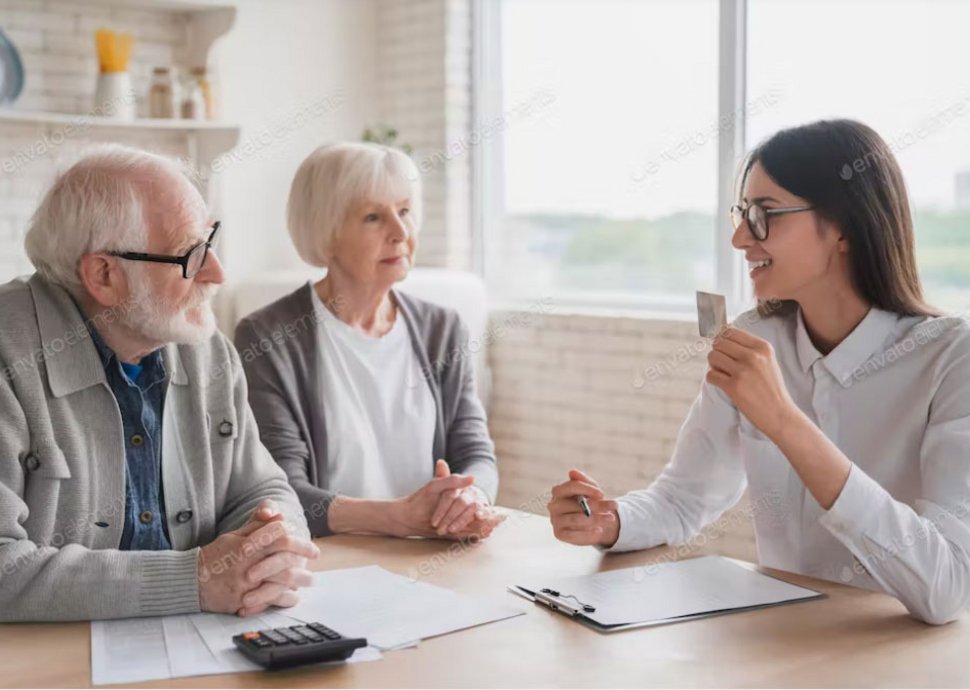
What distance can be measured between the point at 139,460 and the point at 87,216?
440mm

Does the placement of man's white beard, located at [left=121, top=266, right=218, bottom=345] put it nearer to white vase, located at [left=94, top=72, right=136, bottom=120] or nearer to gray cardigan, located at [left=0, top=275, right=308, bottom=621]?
gray cardigan, located at [left=0, top=275, right=308, bottom=621]

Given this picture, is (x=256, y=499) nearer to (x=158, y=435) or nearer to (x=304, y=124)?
(x=158, y=435)

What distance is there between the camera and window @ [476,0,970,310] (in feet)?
12.3

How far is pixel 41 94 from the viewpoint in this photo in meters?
4.27

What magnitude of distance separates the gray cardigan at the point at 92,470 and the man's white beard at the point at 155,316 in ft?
0.26

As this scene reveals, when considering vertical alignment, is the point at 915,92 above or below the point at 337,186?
above

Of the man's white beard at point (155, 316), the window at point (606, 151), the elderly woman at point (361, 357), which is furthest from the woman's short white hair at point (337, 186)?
the window at point (606, 151)

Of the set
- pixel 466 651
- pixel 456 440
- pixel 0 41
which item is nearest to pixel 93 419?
pixel 466 651

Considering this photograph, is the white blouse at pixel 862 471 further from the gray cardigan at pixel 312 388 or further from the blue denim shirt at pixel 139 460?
the blue denim shirt at pixel 139 460

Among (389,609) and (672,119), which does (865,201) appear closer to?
→ (389,609)

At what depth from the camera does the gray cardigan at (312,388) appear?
272cm

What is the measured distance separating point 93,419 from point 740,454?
4.02 feet

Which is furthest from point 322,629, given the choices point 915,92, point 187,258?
point 915,92

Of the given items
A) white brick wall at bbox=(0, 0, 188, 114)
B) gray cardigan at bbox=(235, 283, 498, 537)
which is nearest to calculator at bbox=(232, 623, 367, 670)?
gray cardigan at bbox=(235, 283, 498, 537)
